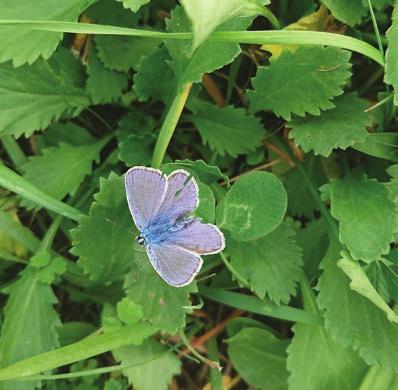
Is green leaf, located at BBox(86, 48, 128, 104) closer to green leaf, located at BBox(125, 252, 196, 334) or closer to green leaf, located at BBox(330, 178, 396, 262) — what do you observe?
green leaf, located at BBox(125, 252, 196, 334)

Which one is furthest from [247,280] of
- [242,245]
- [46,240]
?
[46,240]

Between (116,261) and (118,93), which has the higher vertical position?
(118,93)

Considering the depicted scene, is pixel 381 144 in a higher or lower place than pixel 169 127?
lower

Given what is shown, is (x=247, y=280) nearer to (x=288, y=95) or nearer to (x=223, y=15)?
(x=288, y=95)

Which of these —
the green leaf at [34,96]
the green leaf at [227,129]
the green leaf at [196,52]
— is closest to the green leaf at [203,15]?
the green leaf at [196,52]

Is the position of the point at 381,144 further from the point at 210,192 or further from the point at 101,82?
the point at 101,82

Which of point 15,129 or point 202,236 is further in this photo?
point 15,129

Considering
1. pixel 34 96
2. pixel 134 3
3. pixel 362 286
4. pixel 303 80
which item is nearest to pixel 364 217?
pixel 362 286
